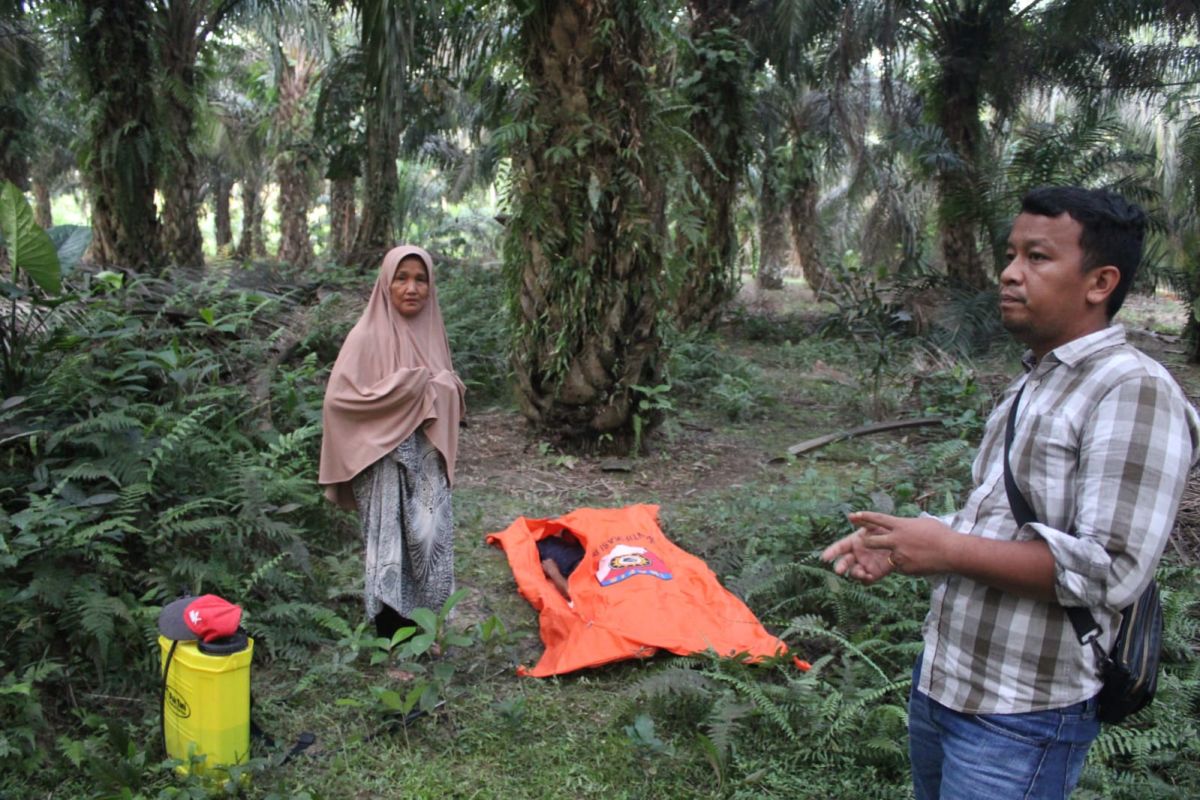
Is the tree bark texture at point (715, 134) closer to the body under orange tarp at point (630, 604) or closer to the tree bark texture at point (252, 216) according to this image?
the body under orange tarp at point (630, 604)

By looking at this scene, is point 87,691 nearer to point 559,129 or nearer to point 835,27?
point 559,129

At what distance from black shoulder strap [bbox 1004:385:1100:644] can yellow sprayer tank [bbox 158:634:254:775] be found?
94.7 inches

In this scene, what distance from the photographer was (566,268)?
20.6 ft

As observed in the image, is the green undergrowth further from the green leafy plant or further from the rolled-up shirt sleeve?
the rolled-up shirt sleeve

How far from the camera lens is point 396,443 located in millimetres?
3820

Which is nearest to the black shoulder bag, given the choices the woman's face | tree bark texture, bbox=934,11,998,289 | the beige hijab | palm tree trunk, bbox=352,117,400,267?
the beige hijab

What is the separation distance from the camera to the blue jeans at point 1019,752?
1603 mm

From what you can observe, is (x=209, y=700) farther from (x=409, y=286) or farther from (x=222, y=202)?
(x=222, y=202)

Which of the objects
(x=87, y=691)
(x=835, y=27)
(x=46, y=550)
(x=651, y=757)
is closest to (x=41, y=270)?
(x=46, y=550)

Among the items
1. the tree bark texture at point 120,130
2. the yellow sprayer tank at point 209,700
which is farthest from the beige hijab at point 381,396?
the tree bark texture at point 120,130

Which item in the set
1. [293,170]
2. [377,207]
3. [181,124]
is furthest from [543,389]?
[293,170]

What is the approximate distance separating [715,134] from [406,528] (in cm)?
767

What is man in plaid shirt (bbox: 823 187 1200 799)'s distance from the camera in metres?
1.46

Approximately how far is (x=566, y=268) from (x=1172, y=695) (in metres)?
4.25
